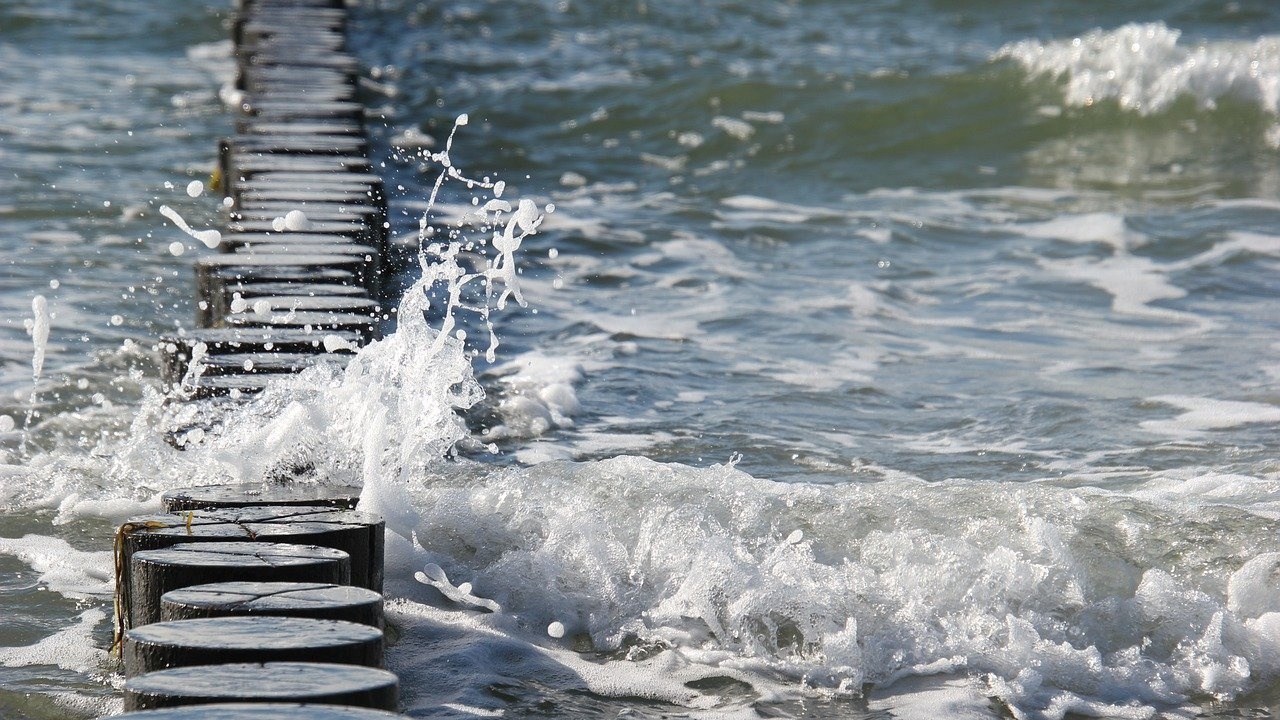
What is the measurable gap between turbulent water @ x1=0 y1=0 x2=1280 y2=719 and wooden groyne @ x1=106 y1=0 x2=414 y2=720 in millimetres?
328

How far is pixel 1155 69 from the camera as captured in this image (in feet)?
43.3

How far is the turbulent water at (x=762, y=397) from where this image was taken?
3.68 meters

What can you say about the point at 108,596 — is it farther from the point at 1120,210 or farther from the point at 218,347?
the point at 1120,210

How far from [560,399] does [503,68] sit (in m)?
10.1

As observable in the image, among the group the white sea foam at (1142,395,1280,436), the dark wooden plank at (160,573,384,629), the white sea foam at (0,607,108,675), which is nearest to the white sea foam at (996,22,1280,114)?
the white sea foam at (1142,395,1280,436)

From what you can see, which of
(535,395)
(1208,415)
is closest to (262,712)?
(535,395)

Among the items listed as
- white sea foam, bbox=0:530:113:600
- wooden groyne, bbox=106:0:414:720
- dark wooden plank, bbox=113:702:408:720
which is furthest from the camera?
white sea foam, bbox=0:530:113:600

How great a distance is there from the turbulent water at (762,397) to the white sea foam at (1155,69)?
4cm

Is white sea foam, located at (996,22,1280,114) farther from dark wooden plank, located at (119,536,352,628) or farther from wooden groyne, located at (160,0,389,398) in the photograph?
dark wooden plank, located at (119,536,352,628)

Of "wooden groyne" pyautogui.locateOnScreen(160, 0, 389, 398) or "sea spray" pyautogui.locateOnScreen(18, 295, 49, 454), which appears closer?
"wooden groyne" pyautogui.locateOnScreen(160, 0, 389, 398)

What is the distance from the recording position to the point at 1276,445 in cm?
520

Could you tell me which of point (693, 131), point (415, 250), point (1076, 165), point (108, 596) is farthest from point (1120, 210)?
point (108, 596)

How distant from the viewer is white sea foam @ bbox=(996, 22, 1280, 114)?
1272cm

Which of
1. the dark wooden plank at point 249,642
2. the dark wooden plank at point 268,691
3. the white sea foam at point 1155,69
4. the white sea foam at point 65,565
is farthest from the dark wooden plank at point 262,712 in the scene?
the white sea foam at point 1155,69
